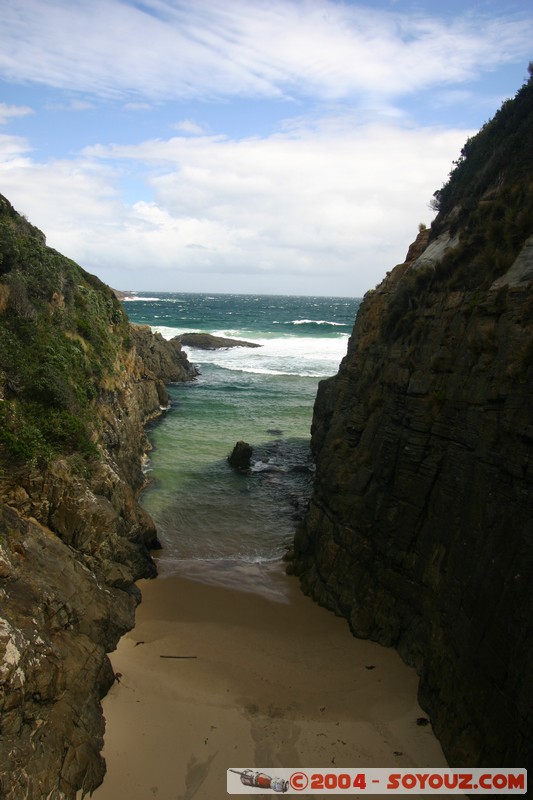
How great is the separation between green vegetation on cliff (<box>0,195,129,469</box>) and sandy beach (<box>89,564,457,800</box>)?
15.0ft

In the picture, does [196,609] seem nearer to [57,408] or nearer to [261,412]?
[57,408]

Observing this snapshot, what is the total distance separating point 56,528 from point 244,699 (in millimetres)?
4994

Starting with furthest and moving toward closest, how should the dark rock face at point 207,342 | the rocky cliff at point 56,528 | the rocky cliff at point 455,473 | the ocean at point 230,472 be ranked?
the dark rock face at point 207,342 < the ocean at point 230,472 < the rocky cliff at point 455,473 < the rocky cliff at point 56,528

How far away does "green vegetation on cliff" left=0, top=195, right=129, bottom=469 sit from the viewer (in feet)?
36.6

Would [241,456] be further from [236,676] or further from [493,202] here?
[493,202]

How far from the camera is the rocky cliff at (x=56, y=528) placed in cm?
709

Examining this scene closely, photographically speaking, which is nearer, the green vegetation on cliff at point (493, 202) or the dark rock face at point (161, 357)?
the green vegetation on cliff at point (493, 202)

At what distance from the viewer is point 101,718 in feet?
27.7

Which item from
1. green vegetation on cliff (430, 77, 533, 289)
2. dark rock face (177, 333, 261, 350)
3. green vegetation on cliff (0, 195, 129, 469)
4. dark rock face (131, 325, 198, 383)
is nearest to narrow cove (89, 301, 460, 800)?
green vegetation on cliff (0, 195, 129, 469)

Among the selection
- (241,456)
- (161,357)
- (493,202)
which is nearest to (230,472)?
(241,456)

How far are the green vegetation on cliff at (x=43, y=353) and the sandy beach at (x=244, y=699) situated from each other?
15.0 feet

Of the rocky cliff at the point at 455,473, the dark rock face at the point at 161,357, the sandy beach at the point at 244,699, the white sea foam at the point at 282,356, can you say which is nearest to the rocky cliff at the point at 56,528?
the sandy beach at the point at 244,699

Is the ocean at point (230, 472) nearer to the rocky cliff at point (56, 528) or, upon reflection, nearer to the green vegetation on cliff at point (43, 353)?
the rocky cliff at point (56, 528)

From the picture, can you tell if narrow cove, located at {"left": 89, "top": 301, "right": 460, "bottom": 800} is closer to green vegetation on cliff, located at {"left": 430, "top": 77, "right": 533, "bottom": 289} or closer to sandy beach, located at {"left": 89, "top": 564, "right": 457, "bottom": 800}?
sandy beach, located at {"left": 89, "top": 564, "right": 457, "bottom": 800}
